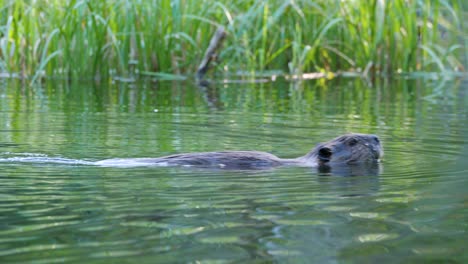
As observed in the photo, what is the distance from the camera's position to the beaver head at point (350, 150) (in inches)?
216

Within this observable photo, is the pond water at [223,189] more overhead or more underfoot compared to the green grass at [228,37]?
more underfoot

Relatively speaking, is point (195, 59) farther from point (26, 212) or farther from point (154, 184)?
point (26, 212)

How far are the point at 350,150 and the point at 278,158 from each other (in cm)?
50

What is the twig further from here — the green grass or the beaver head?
the beaver head

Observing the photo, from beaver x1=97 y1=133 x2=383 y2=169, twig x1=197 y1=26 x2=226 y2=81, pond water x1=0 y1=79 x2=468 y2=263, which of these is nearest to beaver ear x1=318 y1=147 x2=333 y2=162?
beaver x1=97 y1=133 x2=383 y2=169

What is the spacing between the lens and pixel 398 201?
12.8ft

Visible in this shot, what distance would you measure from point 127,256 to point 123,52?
30.4 ft

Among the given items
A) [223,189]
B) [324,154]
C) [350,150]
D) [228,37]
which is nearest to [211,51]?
[228,37]

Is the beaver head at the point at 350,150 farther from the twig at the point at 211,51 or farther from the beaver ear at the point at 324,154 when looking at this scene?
the twig at the point at 211,51

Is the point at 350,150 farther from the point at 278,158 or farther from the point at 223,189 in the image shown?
the point at 223,189

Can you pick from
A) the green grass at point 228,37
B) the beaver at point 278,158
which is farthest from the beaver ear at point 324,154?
the green grass at point 228,37

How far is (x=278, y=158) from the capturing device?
214 inches

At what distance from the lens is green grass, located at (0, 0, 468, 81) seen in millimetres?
11438

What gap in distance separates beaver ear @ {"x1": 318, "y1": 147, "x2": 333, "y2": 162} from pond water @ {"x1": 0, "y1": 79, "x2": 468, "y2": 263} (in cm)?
36
